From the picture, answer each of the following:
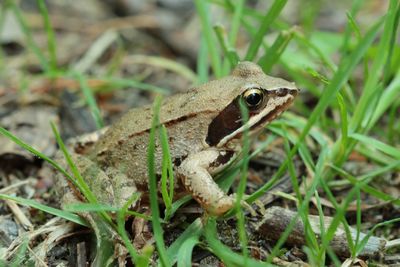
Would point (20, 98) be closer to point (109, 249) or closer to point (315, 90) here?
point (109, 249)

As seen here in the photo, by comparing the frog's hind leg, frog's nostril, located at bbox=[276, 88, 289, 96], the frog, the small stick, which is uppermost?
frog's nostril, located at bbox=[276, 88, 289, 96]

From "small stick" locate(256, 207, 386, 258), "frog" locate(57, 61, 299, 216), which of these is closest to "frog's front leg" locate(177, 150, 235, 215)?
"frog" locate(57, 61, 299, 216)

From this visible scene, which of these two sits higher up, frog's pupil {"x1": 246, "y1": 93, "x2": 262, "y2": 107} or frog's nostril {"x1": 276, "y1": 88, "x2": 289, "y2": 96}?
frog's nostril {"x1": 276, "y1": 88, "x2": 289, "y2": 96}

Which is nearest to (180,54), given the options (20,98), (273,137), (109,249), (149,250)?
(20,98)

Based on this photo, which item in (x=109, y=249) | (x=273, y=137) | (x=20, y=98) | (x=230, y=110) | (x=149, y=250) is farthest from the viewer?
(x=20, y=98)

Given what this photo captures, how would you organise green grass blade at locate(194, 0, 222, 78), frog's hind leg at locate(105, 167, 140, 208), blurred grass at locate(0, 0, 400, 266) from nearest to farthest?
1. blurred grass at locate(0, 0, 400, 266)
2. frog's hind leg at locate(105, 167, 140, 208)
3. green grass blade at locate(194, 0, 222, 78)

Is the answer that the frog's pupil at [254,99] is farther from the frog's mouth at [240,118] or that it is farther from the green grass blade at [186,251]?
the green grass blade at [186,251]

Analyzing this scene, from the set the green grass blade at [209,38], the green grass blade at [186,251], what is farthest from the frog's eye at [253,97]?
the green grass blade at [186,251]

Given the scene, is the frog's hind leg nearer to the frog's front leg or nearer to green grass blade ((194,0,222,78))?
the frog's front leg
